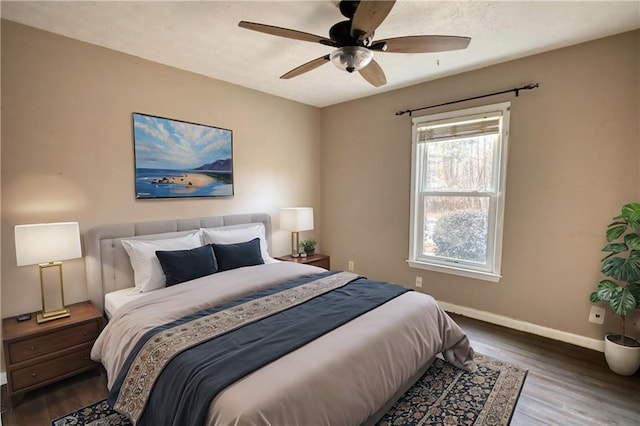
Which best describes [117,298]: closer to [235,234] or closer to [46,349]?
[46,349]

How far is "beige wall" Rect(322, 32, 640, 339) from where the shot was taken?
250 cm

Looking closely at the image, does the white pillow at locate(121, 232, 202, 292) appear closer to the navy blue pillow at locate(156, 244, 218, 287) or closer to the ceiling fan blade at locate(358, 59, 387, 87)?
the navy blue pillow at locate(156, 244, 218, 287)

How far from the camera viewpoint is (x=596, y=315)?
266cm

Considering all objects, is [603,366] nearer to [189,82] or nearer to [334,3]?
[334,3]

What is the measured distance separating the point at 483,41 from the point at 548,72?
2.46 ft

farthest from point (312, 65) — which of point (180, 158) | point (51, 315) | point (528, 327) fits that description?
point (528, 327)

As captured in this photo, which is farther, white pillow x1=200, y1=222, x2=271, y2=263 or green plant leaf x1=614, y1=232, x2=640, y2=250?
white pillow x1=200, y1=222, x2=271, y2=263

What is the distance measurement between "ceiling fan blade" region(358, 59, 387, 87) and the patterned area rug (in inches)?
91.1

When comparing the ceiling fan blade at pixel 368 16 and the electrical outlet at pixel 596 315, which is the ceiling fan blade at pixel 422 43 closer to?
the ceiling fan blade at pixel 368 16

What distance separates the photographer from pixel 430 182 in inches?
142

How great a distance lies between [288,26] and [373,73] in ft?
2.37

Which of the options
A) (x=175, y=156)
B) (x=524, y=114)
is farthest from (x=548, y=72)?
(x=175, y=156)

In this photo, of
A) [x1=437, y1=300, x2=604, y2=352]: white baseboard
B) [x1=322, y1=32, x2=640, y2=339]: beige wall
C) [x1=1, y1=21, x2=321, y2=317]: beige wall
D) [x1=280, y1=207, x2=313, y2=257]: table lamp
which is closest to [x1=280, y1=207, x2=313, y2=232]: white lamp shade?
[x1=280, y1=207, x2=313, y2=257]: table lamp

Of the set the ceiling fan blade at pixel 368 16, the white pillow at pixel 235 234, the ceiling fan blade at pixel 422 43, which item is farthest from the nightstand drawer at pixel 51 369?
the ceiling fan blade at pixel 422 43
